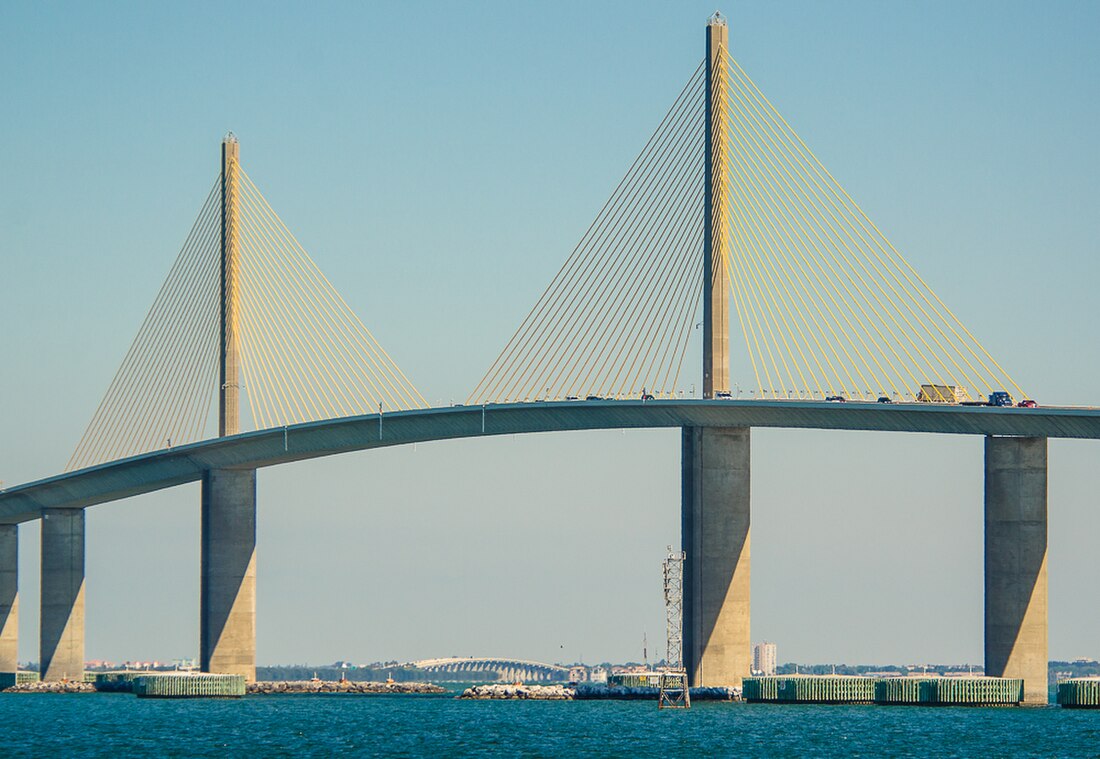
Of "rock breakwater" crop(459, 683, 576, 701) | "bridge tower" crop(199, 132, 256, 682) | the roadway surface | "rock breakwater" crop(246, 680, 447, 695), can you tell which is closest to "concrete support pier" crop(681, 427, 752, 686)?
the roadway surface

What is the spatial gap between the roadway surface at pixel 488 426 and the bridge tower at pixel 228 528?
130cm

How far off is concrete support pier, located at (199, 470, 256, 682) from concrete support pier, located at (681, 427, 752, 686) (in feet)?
Answer: 91.5

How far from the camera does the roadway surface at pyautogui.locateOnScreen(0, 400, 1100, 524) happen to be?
96250 millimetres

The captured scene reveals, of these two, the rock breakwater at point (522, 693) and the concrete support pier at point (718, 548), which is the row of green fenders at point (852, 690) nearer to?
the concrete support pier at point (718, 548)

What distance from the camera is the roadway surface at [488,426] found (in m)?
96.2

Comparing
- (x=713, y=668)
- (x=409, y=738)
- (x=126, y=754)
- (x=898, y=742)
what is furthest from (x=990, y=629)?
(x=126, y=754)

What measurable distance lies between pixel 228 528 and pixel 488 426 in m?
18.9

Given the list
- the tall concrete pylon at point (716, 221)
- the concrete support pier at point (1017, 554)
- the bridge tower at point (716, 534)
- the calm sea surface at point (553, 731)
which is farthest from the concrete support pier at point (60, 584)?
the concrete support pier at point (1017, 554)

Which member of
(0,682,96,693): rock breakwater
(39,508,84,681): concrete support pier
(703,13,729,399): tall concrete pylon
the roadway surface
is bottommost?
(0,682,96,693): rock breakwater

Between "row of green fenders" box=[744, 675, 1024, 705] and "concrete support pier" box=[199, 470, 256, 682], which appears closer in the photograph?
"row of green fenders" box=[744, 675, 1024, 705]

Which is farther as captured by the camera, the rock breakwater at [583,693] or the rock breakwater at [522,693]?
the rock breakwater at [522,693]

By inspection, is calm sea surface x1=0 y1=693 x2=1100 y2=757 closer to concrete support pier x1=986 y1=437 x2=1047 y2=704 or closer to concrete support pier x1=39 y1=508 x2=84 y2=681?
concrete support pier x1=986 y1=437 x2=1047 y2=704

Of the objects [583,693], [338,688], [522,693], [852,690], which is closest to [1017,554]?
[852,690]

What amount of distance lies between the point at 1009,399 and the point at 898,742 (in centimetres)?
2239
